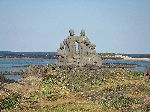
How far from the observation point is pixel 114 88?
3128 centimetres

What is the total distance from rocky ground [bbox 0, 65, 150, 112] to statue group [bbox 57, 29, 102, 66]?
3.88 m

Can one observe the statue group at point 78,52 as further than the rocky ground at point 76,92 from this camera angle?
Yes

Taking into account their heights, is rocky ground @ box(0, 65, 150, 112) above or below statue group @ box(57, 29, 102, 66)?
below

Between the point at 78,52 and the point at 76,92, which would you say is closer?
the point at 76,92

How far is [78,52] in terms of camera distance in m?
47.7

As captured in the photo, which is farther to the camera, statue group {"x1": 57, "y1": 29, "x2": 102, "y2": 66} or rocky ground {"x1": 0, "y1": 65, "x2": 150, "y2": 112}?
statue group {"x1": 57, "y1": 29, "x2": 102, "y2": 66}

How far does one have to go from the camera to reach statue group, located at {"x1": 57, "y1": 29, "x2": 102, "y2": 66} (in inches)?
1809

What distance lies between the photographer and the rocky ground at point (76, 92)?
23781 mm

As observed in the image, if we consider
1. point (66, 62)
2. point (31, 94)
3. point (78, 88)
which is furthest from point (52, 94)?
point (66, 62)

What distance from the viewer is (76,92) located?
99.3ft

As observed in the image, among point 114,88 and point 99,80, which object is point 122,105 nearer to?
point 114,88

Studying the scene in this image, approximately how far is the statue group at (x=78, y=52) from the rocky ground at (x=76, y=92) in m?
3.88

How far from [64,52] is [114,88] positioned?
51.0ft

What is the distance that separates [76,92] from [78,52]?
17631 millimetres
